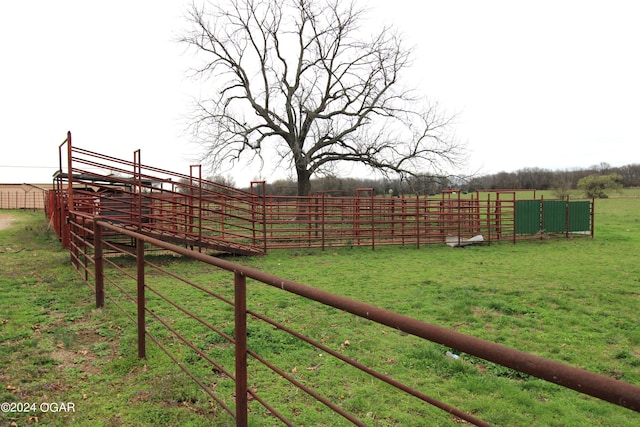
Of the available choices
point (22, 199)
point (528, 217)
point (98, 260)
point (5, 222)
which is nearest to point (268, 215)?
point (98, 260)

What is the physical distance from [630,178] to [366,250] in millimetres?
74867

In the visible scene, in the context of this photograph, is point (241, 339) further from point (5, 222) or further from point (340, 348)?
point (5, 222)

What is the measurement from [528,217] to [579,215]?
2.59 m

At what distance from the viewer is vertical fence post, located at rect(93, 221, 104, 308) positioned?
4.94 m

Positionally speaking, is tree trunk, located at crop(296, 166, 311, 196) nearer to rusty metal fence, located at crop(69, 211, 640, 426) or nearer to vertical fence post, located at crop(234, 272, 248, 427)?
rusty metal fence, located at crop(69, 211, 640, 426)

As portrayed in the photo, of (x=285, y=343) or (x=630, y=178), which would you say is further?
(x=630, y=178)

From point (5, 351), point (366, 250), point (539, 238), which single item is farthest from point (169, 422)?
point (539, 238)

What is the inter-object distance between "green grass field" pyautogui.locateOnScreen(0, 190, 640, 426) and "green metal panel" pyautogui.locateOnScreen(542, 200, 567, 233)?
27.3 ft

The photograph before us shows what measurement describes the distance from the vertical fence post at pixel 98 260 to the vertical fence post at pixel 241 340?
3458mm

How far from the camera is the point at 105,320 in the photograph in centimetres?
493

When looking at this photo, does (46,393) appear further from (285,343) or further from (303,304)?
(303,304)

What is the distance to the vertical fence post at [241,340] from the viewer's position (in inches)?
86.0

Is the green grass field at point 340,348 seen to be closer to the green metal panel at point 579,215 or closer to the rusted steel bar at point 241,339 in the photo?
the rusted steel bar at point 241,339

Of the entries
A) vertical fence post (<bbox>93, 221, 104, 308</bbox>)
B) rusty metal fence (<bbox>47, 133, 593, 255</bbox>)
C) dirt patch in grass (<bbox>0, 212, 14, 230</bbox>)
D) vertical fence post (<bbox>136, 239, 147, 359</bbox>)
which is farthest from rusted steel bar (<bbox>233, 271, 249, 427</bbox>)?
dirt patch in grass (<bbox>0, 212, 14, 230</bbox>)
